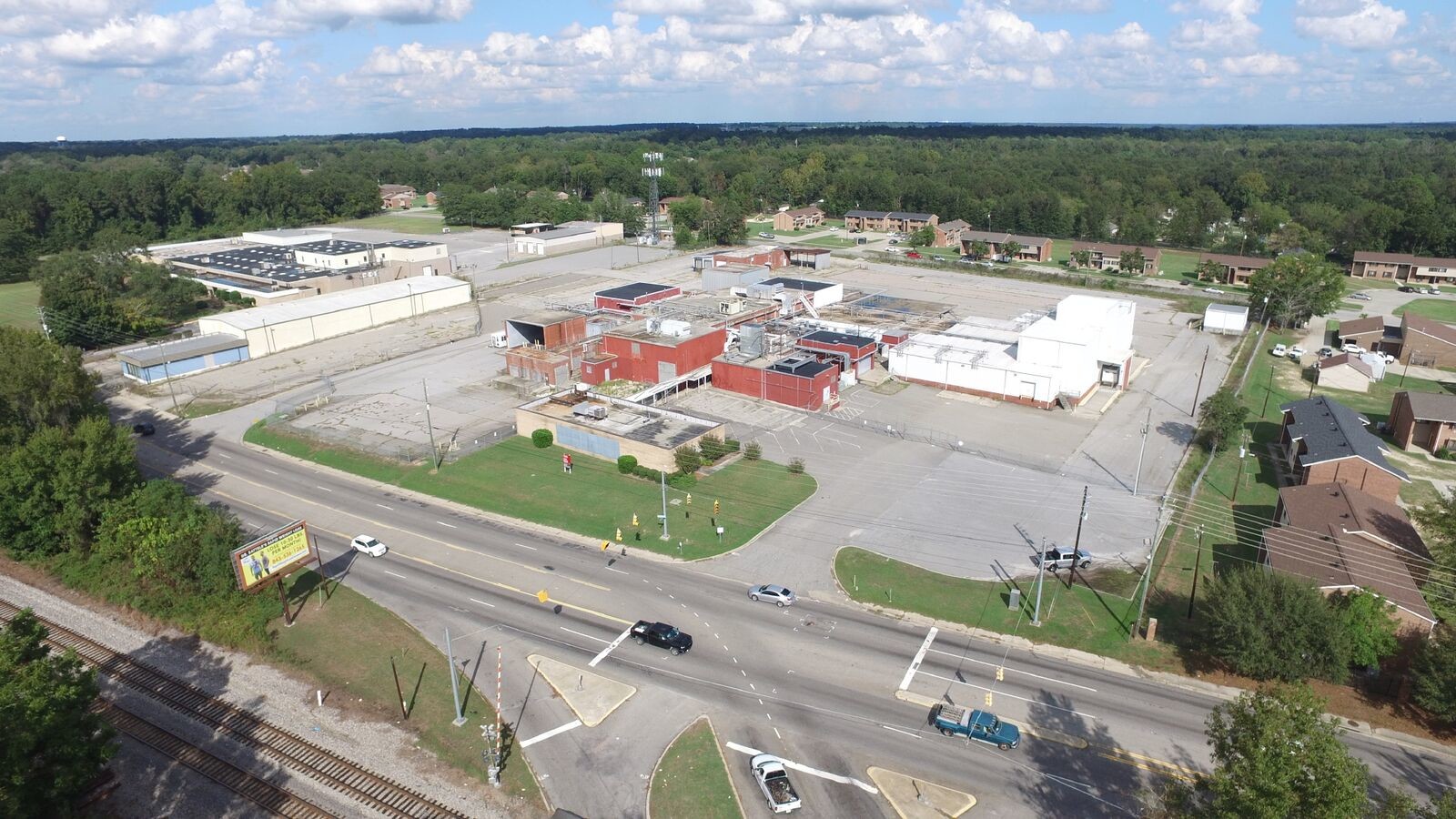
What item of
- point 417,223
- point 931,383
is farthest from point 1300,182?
point 417,223

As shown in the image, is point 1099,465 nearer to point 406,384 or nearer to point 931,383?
point 931,383

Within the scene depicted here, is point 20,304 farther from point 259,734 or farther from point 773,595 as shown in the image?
point 773,595

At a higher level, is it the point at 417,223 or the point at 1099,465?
the point at 417,223

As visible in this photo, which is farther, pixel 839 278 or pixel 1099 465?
pixel 839 278

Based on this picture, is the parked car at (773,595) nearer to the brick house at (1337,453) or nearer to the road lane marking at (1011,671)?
the road lane marking at (1011,671)

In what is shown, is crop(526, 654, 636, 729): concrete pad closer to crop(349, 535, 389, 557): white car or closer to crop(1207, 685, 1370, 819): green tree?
crop(349, 535, 389, 557): white car

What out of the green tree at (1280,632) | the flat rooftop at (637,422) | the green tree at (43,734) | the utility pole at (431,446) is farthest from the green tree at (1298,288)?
the green tree at (43,734)
